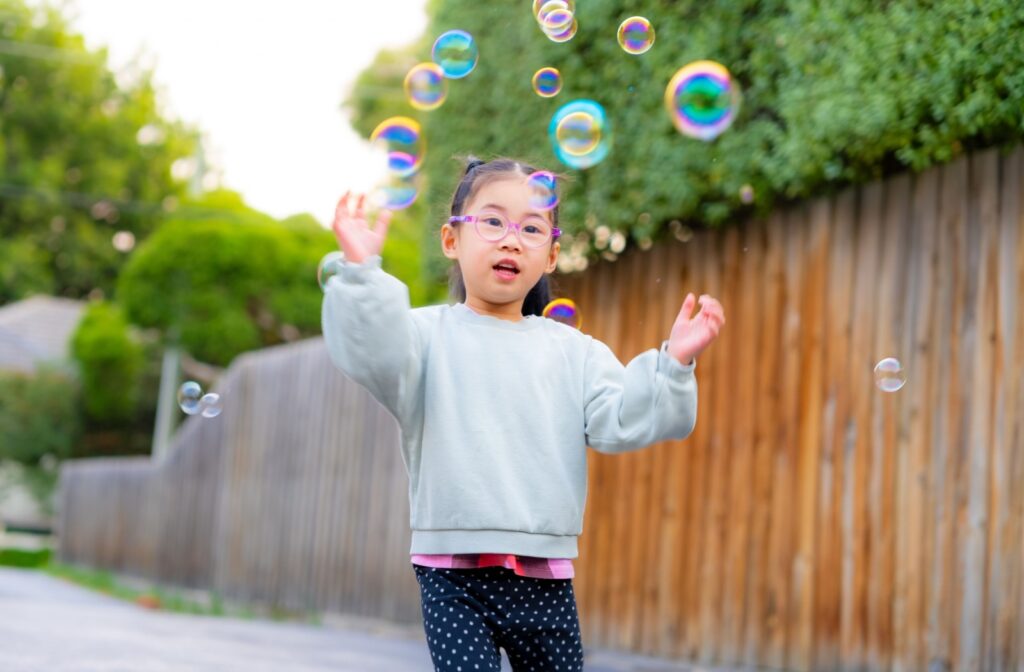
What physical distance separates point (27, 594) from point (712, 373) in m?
8.07

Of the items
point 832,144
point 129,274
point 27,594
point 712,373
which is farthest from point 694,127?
point 129,274

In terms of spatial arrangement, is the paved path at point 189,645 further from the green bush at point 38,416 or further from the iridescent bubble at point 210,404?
the green bush at point 38,416

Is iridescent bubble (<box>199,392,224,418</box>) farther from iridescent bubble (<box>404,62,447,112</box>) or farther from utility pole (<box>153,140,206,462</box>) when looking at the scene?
utility pole (<box>153,140,206,462</box>)

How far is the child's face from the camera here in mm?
3084

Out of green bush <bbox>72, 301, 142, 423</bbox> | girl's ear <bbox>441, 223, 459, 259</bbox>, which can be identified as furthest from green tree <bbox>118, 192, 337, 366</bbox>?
girl's ear <bbox>441, 223, 459, 259</bbox>

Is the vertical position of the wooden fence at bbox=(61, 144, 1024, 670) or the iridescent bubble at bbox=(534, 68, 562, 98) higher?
the iridescent bubble at bbox=(534, 68, 562, 98)

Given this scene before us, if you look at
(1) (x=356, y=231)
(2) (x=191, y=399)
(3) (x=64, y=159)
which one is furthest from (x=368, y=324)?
(3) (x=64, y=159)

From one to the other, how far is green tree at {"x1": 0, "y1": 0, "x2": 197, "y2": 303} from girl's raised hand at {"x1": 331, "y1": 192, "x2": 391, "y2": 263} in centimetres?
3535

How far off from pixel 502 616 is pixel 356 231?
91 cm

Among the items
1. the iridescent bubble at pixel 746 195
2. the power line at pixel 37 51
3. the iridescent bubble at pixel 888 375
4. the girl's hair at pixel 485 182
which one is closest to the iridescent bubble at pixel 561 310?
the girl's hair at pixel 485 182

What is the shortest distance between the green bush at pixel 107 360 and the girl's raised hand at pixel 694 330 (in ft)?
84.2

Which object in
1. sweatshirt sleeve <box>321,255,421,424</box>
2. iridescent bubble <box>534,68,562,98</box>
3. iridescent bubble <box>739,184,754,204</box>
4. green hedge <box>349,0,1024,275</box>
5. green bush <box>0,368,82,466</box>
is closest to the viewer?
sweatshirt sleeve <box>321,255,421,424</box>

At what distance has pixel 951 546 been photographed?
6.00m

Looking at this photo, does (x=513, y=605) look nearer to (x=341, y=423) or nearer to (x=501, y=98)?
(x=501, y=98)
